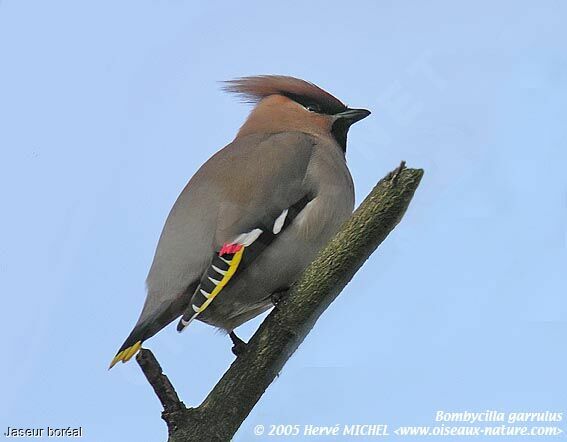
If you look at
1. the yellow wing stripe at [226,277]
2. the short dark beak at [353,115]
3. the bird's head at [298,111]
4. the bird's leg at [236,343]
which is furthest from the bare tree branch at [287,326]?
the short dark beak at [353,115]

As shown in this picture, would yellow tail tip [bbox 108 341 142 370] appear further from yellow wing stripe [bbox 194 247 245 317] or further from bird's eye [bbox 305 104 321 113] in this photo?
bird's eye [bbox 305 104 321 113]

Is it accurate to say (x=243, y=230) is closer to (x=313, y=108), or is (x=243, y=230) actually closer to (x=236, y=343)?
(x=236, y=343)

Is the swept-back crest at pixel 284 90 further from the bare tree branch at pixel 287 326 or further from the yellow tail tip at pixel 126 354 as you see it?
the yellow tail tip at pixel 126 354

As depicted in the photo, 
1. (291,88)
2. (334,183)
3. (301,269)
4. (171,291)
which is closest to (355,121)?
(291,88)

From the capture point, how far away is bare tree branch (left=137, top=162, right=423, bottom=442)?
2.86m

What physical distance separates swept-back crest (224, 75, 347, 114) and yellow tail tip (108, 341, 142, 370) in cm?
167

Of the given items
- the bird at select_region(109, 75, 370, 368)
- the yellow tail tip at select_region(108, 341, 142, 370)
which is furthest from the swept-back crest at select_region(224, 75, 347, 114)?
the yellow tail tip at select_region(108, 341, 142, 370)

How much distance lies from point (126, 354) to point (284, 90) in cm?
179

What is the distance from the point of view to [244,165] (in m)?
3.77

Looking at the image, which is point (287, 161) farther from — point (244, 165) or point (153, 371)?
point (153, 371)

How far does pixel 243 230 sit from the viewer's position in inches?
136

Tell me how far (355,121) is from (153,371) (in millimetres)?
1870

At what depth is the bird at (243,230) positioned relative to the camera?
335 cm

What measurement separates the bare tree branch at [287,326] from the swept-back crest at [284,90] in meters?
1.50
